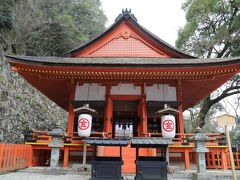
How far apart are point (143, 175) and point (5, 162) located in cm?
481

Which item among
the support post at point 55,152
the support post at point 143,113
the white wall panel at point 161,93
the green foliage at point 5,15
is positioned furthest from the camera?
the green foliage at point 5,15

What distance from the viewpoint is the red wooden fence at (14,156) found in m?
7.46

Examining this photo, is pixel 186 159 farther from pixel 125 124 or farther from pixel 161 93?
pixel 125 124

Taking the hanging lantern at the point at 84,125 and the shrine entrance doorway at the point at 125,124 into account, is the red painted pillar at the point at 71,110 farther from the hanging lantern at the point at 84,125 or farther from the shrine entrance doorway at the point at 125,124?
the shrine entrance doorway at the point at 125,124

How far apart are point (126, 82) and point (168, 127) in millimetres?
3309

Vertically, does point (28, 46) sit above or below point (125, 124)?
above

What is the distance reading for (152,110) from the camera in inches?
465

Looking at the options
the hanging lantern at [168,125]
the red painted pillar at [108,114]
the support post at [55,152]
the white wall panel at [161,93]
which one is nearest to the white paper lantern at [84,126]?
the support post at [55,152]

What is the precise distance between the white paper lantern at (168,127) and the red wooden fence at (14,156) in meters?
5.79

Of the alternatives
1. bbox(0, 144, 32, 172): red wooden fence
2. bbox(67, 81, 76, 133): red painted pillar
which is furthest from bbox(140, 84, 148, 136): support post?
bbox(0, 144, 32, 172): red wooden fence

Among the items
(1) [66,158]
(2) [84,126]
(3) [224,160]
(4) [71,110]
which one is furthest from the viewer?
(4) [71,110]

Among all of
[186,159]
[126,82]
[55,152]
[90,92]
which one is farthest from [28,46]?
[186,159]

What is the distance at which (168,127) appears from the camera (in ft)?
29.8

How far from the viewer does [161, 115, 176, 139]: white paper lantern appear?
9.02 metres
